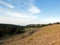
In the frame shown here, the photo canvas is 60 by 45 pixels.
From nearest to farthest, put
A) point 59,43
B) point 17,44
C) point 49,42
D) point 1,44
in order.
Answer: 1. point 59,43
2. point 49,42
3. point 17,44
4. point 1,44

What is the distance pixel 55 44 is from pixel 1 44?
9.41 metres

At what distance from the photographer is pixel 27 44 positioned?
20688 millimetres

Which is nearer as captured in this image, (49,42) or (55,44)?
(55,44)


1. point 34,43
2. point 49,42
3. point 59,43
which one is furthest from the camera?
point 34,43

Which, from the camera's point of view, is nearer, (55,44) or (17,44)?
(55,44)

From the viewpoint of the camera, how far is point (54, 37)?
2016 cm

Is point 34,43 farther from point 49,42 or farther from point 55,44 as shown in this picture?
point 55,44

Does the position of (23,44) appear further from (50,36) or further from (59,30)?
(59,30)

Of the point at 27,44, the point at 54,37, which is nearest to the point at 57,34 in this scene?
the point at 54,37

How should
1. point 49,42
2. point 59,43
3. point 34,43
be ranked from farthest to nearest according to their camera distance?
point 34,43, point 49,42, point 59,43

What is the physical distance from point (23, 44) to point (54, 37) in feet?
13.2

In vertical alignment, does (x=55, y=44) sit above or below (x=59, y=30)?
below

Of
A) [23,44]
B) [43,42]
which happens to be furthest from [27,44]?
[43,42]

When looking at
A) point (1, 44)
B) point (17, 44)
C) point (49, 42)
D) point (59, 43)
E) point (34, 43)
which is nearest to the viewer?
point (59, 43)
